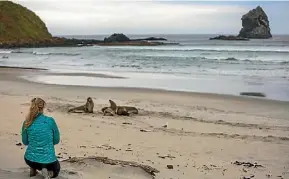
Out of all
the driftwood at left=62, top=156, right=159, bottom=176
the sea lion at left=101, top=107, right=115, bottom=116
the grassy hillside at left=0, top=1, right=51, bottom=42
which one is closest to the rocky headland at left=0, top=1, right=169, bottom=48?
the grassy hillside at left=0, top=1, right=51, bottom=42

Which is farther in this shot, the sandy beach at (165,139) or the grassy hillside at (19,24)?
the grassy hillside at (19,24)

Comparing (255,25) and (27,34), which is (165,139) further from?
(255,25)

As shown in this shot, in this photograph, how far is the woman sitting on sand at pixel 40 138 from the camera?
5.15m

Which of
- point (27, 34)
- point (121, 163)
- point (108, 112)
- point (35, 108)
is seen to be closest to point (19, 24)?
point (27, 34)

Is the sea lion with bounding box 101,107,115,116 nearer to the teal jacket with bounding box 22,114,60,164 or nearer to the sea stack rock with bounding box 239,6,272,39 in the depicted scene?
the teal jacket with bounding box 22,114,60,164

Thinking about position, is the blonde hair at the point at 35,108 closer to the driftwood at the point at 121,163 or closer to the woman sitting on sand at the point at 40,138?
the woman sitting on sand at the point at 40,138

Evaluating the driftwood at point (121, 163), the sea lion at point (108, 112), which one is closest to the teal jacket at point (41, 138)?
the driftwood at point (121, 163)

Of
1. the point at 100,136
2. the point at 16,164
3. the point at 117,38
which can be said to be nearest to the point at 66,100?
the point at 100,136

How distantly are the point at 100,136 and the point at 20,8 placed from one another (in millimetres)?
98047

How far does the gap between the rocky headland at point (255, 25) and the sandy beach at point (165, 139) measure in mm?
108938

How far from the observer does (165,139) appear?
328 inches

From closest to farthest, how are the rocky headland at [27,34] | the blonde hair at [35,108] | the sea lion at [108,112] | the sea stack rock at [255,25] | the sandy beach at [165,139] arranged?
the blonde hair at [35,108]
the sandy beach at [165,139]
the sea lion at [108,112]
the rocky headland at [27,34]
the sea stack rock at [255,25]

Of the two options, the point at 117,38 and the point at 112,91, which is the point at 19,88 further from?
the point at 117,38

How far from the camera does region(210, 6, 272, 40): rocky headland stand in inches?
4722
